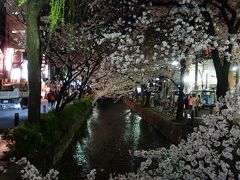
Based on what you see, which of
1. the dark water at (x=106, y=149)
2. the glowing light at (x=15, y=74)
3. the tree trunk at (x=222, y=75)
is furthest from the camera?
the glowing light at (x=15, y=74)

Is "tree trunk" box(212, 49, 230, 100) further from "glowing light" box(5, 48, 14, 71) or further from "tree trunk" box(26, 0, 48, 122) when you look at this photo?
"glowing light" box(5, 48, 14, 71)

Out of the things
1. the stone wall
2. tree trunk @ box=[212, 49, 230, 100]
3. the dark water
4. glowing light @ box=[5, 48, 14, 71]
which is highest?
glowing light @ box=[5, 48, 14, 71]

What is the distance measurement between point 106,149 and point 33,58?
1066cm

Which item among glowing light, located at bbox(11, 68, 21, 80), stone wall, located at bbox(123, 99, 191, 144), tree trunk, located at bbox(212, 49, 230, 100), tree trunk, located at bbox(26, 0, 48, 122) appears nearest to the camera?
tree trunk, located at bbox(26, 0, 48, 122)

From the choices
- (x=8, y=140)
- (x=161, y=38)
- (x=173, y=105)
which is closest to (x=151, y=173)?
(x=8, y=140)

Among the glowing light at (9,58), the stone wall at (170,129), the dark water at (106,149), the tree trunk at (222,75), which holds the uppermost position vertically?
the glowing light at (9,58)

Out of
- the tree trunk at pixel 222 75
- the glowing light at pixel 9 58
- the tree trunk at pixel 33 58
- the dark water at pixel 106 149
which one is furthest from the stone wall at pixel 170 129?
the glowing light at pixel 9 58

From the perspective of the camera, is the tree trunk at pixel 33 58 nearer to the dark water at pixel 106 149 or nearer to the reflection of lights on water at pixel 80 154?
the dark water at pixel 106 149

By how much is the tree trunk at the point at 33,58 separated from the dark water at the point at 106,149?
291 cm

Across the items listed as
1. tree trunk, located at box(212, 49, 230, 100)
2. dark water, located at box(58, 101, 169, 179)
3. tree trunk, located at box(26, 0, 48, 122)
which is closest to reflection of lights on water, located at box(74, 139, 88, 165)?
dark water, located at box(58, 101, 169, 179)

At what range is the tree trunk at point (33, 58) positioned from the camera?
450 inches

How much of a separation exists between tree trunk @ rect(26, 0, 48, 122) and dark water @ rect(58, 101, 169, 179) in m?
2.91

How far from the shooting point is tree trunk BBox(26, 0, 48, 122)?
11438 millimetres

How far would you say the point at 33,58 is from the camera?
1176cm
